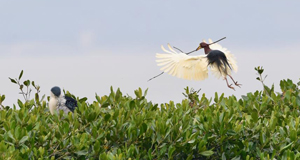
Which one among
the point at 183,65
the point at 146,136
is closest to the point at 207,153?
the point at 146,136

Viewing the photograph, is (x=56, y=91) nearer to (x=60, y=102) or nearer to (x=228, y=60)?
(x=60, y=102)

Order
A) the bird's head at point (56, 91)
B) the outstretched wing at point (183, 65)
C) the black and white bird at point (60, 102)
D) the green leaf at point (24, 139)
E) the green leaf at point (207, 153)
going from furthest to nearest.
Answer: the outstretched wing at point (183, 65), the bird's head at point (56, 91), the black and white bird at point (60, 102), the green leaf at point (207, 153), the green leaf at point (24, 139)

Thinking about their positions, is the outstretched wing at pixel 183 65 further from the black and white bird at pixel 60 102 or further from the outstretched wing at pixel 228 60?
the black and white bird at pixel 60 102

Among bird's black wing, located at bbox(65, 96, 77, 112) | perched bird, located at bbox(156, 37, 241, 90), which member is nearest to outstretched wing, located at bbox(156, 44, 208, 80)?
perched bird, located at bbox(156, 37, 241, 90)

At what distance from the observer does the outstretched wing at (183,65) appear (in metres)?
12.7

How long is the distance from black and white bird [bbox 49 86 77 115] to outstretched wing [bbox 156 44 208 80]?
165 inches

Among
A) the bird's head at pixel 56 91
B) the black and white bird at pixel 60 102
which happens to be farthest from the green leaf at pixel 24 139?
the bird's head at pixel 56 91

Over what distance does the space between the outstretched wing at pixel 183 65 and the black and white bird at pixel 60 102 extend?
4187 mm

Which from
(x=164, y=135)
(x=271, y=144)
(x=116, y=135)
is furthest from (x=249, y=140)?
(x=116, y=135)

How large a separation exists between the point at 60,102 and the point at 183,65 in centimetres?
495

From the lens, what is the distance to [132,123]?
6352mm

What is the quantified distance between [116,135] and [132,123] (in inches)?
10.5

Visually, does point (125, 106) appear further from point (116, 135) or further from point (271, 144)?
point (271, 144)

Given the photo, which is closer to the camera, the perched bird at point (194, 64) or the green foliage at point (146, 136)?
the green foliage at point (146, 136)
